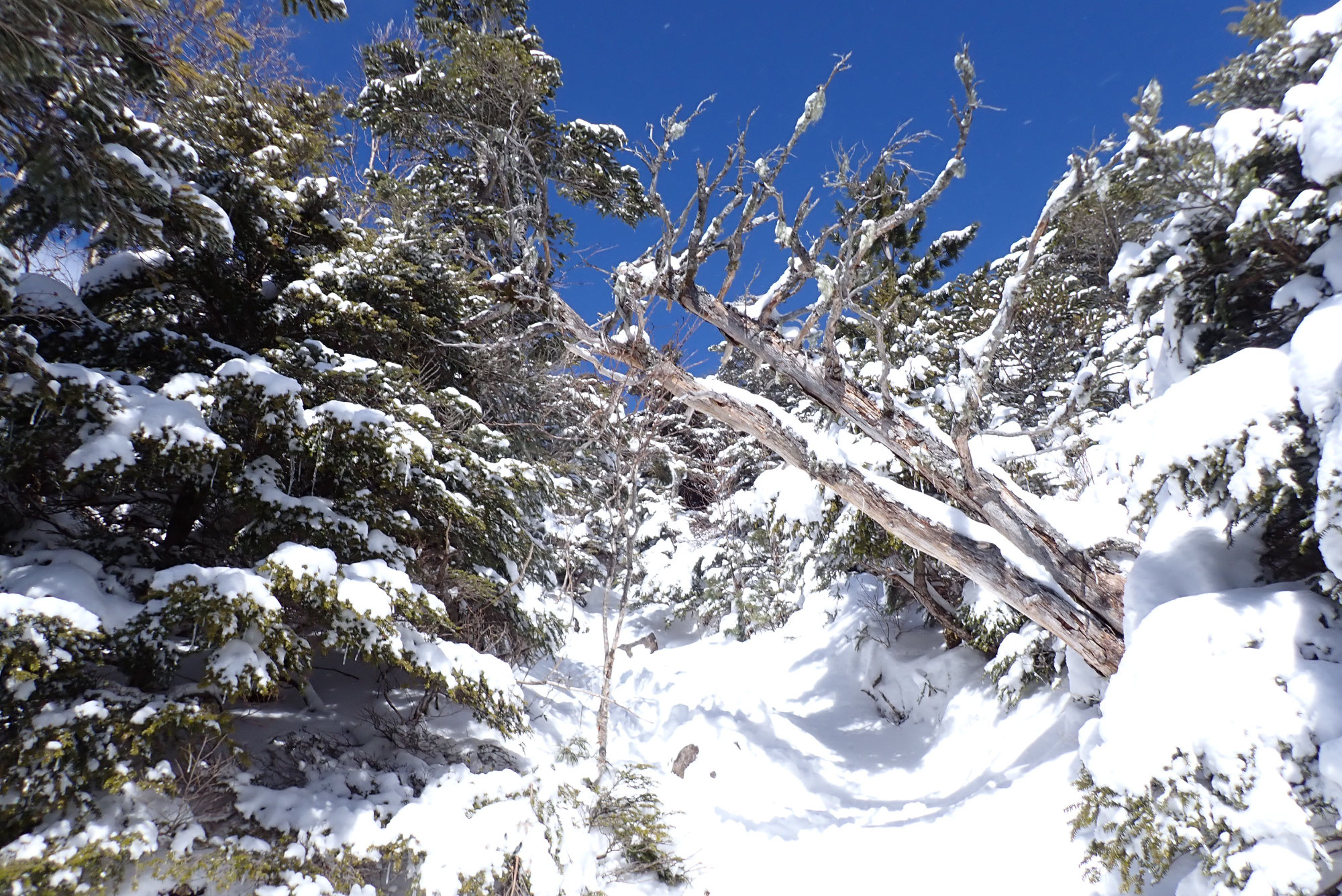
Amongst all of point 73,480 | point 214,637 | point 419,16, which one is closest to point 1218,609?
point 214,637

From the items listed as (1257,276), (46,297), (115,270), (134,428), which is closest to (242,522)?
(134,428)

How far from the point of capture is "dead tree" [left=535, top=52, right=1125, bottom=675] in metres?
4.61

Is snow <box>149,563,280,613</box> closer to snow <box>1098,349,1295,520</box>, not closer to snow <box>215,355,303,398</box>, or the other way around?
snow <box>215,355,303,398</box>

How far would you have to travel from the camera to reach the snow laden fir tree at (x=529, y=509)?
2.81m

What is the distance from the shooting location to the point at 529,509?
6.43 m

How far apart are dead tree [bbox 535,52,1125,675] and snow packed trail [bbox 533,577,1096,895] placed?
1547 millimetres

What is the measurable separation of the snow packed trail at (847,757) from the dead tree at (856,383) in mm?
1547

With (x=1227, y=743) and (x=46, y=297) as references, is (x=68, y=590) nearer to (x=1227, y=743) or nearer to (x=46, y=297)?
(x=46, y=297)

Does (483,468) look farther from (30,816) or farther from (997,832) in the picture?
(997,832)

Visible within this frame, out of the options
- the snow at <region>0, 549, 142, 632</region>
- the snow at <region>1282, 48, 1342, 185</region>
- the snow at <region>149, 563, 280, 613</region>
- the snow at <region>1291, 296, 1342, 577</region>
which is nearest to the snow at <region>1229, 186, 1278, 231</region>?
the snow at <region>1282, 48, 1342, 185</region>

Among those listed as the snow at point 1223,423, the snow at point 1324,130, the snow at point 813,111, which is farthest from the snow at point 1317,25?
the snow at point 813,111

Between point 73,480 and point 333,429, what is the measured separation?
55.0 inches

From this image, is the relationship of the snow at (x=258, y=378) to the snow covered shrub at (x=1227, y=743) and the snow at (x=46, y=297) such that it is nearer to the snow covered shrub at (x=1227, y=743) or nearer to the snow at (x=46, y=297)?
the snow at (x=46, y=297)

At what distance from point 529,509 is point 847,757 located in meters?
5.52
